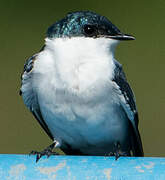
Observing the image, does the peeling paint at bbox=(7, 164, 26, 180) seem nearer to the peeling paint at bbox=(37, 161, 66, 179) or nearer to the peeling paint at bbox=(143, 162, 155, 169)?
the peeling paint at bbox=(37, 161, 66, 179)

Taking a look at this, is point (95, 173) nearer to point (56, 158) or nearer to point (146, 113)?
point (56, 158)

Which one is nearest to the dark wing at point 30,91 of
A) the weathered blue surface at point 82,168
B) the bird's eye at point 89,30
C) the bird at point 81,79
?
the bird at point 81,79

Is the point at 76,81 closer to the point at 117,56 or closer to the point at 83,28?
the point at 83,28

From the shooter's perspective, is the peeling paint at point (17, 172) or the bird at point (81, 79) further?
the bird at point (81, 79)

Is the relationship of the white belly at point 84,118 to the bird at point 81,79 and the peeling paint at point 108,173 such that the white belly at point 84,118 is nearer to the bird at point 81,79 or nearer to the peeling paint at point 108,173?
the bird at point 81,79

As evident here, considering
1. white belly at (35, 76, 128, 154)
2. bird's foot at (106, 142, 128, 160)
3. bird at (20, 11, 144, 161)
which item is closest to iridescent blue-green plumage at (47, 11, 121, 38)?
bird at (20, 11, 144, 161)

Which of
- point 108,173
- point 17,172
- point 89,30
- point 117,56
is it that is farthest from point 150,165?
point 117,56

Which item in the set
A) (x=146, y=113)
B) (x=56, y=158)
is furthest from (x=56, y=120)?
(x=146, y=113)
